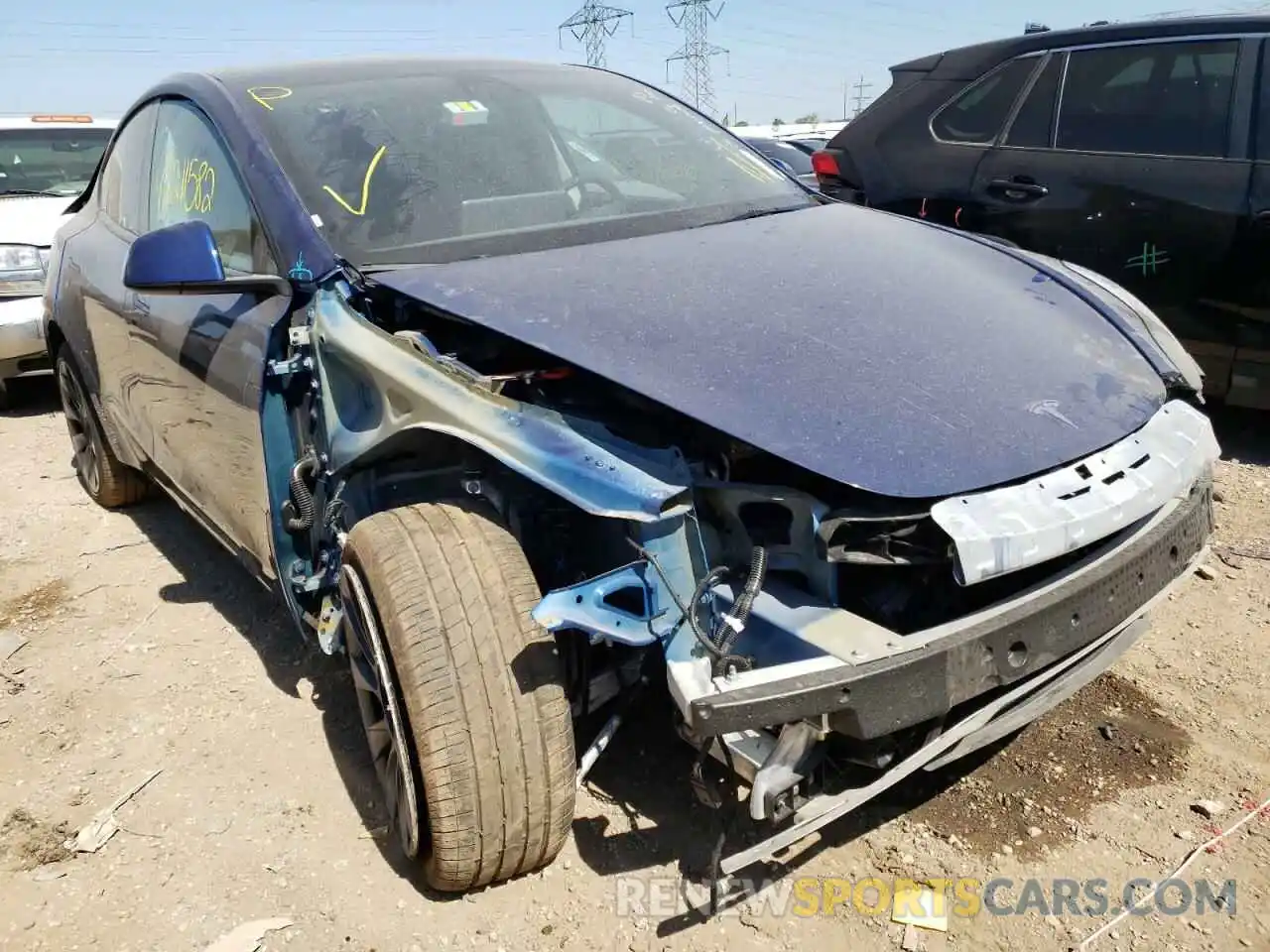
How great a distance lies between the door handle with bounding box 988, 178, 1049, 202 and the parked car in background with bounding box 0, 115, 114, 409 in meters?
4.53

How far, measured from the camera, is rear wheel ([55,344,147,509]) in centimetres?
441

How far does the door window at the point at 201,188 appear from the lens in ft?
8.84

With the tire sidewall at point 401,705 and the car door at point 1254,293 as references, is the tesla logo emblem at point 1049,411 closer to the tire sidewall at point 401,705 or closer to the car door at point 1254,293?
the tire sidewall at point 401,705

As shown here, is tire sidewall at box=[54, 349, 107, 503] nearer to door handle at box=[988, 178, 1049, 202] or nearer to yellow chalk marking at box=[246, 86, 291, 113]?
yellow chalk marking at box=[246, 86, 291, 113]

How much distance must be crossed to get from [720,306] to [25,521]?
12.3ft

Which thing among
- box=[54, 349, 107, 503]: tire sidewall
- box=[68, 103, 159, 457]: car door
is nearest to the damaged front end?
box=[68, 103, 159, 457]: car door

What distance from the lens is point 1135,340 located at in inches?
97.5

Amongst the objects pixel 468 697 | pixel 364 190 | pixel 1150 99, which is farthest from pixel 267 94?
pixel 1150 99

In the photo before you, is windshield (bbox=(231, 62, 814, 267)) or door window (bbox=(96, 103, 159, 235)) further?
door window (bbox=(96, 103, 159, 235))

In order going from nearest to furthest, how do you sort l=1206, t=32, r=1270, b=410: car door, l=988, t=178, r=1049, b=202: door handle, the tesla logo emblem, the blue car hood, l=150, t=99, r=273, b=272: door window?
the blue car hood < the tesla logo emblem < l=150, t=99, r=273, b=272: door window < l=1206, t=32, r=1270, b=410: car door < l=988, t=178, r=1049, b=202: door handle

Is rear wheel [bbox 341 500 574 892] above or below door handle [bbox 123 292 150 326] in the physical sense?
below

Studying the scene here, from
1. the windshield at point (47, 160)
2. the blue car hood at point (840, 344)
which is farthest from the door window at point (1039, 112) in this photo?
the windshield at point (47, 160)

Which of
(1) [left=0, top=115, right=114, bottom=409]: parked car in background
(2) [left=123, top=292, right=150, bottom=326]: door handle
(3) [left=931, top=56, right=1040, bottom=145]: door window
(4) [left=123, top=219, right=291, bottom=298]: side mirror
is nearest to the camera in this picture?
(4) [left=123, top=219, right=291, bottom=298]: side mirror

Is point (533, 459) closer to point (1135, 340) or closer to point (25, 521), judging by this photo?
point (1135, 340)
